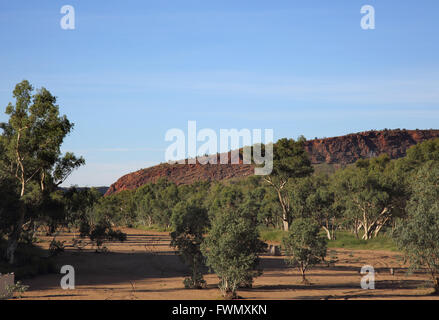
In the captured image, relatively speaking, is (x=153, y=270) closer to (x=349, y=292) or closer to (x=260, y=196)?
(x=349, y=292)

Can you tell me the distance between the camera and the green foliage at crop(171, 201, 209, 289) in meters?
26.5

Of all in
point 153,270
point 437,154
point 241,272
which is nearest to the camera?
point 241,272

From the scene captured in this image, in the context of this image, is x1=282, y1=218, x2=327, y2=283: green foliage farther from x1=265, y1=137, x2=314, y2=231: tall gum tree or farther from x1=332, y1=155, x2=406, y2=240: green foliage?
x1=265, y1=137, x2=314, y2=231: tall gum tree

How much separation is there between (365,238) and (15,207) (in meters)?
38.8

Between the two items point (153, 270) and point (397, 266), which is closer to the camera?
point (153, 270)

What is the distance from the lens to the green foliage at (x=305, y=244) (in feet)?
94.0

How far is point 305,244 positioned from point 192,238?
703 cm

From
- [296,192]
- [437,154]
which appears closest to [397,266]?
[296,192]

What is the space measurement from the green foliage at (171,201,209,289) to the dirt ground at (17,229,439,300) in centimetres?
95

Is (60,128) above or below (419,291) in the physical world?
above

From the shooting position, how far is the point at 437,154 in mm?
69312

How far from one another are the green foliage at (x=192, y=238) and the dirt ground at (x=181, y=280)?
3.11ft
